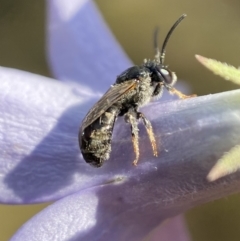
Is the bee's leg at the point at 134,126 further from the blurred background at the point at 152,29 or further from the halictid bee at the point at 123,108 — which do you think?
the blurred background at the point at 152,29

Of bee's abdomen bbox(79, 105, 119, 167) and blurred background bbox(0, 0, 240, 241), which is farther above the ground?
bee's abdomen bbox(79, 105, 119, 167)

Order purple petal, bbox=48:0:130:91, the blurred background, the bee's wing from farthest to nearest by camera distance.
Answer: the blurred background, purple petal, bbox=48:0:130:91, the bee's wing

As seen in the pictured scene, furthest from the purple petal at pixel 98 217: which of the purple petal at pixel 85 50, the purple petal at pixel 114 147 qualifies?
the purple petal at pixel 85 50

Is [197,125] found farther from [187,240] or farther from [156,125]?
[187,240]

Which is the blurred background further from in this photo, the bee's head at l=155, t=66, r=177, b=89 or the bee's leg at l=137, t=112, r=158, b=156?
the bee's leg at l=137, t=112, r=158, b=156

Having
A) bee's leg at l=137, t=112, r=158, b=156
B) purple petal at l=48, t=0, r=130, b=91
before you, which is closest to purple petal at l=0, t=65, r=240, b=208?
bee's leg at l=137, t=112, r=158, b=156

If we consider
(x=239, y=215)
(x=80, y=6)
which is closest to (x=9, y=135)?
(x=80, y=6)

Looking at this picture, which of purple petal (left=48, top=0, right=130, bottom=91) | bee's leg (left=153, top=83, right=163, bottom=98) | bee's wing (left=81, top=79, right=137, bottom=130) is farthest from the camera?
purple petal (left=48, top=0, right=130, bottom=91)

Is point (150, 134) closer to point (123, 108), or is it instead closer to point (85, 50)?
point (123, 108)
